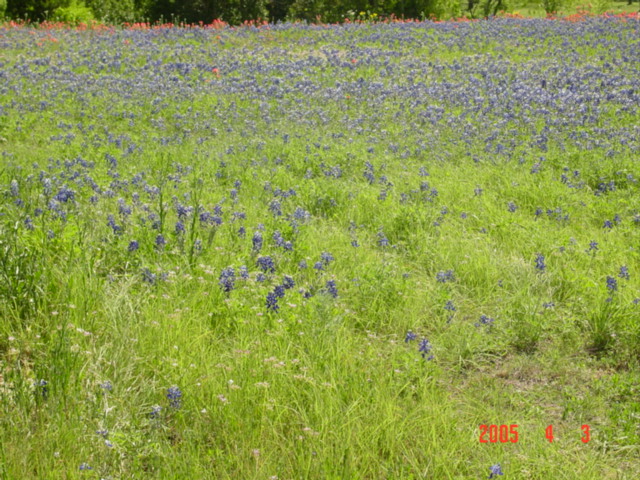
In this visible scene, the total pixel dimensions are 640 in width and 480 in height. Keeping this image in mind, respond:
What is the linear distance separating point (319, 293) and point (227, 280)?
587 mm

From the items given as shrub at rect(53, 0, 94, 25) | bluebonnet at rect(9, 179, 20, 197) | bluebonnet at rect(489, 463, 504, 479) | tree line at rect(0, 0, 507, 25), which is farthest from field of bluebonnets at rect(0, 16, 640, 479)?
tree line at rect(0, 0, 507, 25)

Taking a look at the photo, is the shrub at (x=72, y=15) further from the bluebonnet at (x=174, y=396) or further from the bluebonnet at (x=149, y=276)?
the bluebonnet at (x=174, y=396)

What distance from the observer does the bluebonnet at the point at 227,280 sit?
3.82m

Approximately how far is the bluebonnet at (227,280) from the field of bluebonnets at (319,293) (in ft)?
0.07

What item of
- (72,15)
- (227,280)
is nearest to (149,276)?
(227,280)

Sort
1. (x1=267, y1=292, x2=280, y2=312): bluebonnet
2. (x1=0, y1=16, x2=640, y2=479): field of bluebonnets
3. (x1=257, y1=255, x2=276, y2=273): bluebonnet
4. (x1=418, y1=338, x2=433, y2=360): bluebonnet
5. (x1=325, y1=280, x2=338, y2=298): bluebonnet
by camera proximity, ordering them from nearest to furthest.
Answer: (x1=0, y1=16, x2=640, y2=479): field of bluebonnets < (x1=418, y1=338, x2=433, y2=360): bluebonnet < (x1=267, y1=292, x2=280, y2=312): bluebonnet < (x1=325, y1=280, x2=338, y2=298): bluebonnet < (x1=257, y1=255, x2=276, y2=273): bluebonnet

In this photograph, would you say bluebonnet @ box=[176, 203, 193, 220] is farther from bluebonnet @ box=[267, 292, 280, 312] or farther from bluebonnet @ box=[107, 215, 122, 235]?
bluebonnet @ box=[267, 292, 280, 312]

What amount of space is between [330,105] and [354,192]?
170 inches

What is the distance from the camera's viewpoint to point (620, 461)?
284 cm

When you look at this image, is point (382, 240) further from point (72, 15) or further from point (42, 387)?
point (72, 15)

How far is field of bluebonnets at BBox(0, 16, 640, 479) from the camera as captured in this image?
9.16 feet

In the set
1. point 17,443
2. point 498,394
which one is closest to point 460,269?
point 498,394

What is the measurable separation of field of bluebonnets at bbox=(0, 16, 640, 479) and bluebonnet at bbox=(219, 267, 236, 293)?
2 centimetres

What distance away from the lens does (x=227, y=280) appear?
3848 millimetres
